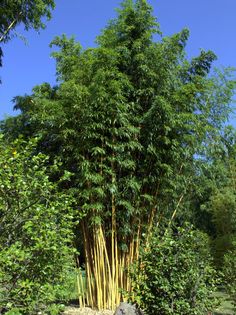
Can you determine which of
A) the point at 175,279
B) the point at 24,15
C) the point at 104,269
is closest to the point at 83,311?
the point at 104,269

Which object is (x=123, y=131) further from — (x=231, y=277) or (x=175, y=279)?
(x=231, y=277)

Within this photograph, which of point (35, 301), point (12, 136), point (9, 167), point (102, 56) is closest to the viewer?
point (35, 301)

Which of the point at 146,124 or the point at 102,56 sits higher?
the point at 102,56

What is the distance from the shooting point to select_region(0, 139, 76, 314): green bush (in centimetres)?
224

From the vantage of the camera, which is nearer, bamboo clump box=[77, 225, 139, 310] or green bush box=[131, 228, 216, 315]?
green bush box=[131, 228, 216, 315]

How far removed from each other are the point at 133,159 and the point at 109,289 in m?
1.76

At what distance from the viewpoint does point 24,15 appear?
554 cm

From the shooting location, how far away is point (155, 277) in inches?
135

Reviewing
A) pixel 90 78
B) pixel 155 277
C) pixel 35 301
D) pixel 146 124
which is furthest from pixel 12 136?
pixel 35 301

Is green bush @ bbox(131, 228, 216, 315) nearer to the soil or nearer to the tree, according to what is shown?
the soil

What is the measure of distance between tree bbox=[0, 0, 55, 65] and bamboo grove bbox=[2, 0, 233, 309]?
583 millimetres

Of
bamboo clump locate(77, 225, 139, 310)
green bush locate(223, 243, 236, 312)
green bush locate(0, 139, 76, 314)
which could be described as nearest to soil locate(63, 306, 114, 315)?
bamboo clump locate(77, 225, 139, 310)

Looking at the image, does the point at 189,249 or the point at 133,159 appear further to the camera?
the point at 133,159

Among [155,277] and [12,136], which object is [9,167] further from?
[12,136]
